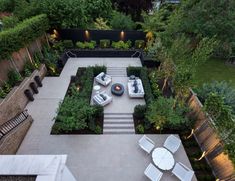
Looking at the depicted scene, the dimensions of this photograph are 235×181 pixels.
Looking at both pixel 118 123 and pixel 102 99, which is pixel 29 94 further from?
pixel 118 123

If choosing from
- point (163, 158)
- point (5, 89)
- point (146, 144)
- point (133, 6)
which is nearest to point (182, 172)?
point (163, 158)

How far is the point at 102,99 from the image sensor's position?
543 inches

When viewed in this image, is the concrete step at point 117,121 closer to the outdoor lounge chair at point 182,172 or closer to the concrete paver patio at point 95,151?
the concrete paver patio at point 95,151

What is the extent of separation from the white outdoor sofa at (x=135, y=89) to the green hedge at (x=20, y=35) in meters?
10.7

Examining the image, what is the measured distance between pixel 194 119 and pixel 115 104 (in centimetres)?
645

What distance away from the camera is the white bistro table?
31.8 feet

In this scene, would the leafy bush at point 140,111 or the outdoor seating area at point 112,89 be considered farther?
the outdoor seating area at point 112,89

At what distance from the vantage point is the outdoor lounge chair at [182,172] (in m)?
9.26

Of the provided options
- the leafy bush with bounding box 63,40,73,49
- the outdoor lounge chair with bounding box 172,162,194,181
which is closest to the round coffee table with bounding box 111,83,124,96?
the outdoor lounge chair with bounding box 172,162,194,181

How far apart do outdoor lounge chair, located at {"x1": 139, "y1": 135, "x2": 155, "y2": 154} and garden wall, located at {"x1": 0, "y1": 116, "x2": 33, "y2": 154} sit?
27.1 ft

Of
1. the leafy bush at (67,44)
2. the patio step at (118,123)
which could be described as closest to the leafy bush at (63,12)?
the leafy bush at (67,44)

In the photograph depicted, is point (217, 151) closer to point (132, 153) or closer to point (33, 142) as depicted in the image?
point (132, 153)

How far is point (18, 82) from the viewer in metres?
14.1

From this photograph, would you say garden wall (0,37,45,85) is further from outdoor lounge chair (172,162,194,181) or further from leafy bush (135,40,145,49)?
outdoor lounge chair (172,162,194,181)
